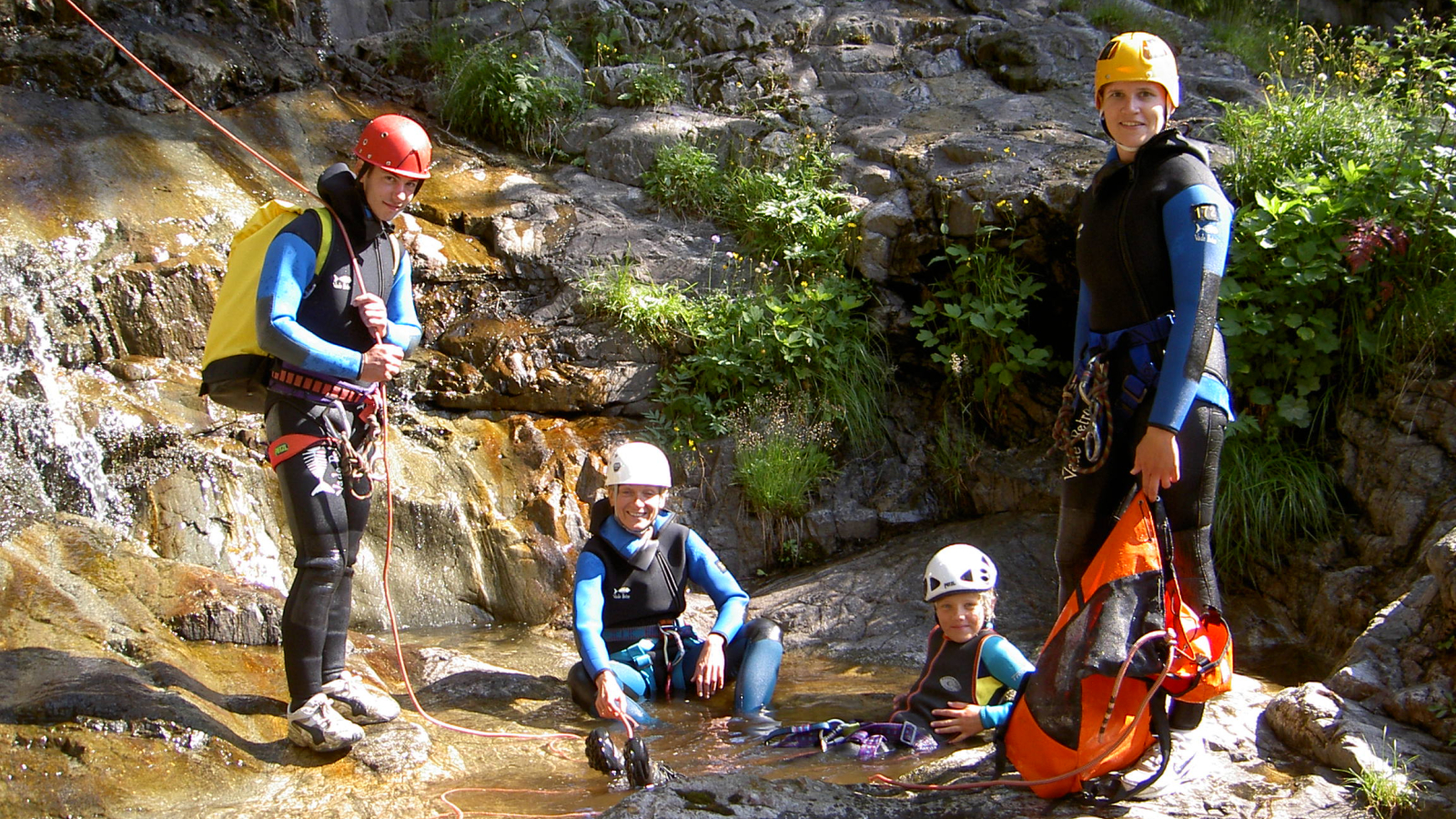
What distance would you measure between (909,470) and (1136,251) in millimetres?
3671

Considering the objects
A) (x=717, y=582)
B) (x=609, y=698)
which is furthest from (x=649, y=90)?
(x=609, y=698)

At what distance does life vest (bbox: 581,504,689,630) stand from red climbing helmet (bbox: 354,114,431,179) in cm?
171

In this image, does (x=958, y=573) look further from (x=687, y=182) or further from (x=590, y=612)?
(x=687, y=182)

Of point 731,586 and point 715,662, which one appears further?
point 731,586

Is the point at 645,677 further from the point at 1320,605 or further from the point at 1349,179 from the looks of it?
the point at 1349,179

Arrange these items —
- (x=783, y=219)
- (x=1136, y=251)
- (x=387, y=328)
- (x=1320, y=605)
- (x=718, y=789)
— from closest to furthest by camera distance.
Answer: (x=718, y=789), (x=1136, y=251), (x=387, y=328), (x=1320, y=605), (x=783, y=219)

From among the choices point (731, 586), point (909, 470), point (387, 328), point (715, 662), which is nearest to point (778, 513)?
point (909, 470)

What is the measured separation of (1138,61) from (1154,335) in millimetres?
764

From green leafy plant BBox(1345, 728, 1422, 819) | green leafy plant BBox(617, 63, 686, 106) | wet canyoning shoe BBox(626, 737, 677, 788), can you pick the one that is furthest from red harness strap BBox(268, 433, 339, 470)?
green leafy plant BBox(617, 63, 686, 106)

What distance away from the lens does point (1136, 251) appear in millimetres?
2992

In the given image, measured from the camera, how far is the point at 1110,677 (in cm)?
271

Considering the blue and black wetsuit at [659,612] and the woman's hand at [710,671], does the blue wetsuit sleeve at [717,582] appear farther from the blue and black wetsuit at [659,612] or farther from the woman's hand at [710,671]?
the woman's hand at [710,671]

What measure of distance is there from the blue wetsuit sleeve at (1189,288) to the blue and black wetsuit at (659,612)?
203cm

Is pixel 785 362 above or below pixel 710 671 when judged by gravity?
above
